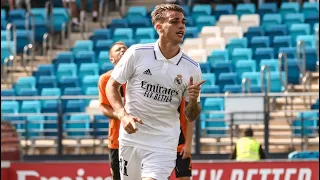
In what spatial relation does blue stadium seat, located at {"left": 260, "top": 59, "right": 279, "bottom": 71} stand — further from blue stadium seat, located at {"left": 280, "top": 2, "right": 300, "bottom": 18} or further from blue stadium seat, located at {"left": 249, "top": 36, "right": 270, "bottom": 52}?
blue stadium seat, located at {"left": 280, "top": 2, "right": 300, "bottom": 18}

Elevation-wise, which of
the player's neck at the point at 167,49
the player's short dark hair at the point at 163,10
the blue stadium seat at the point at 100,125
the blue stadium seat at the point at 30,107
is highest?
the player's short dark hair at the point at 163,10

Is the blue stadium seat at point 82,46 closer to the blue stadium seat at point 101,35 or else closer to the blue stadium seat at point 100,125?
the blue stadium seat at point 101,35

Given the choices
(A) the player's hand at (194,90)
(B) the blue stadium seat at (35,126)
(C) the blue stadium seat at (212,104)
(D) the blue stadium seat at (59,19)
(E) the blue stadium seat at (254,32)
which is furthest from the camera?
(D) the blue stadium seat at (59,19)

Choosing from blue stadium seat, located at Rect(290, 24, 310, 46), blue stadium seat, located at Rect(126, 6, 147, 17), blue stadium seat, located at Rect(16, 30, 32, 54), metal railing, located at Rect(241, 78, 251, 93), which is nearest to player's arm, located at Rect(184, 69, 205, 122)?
metal railing, located at Rect(241, 78, 251, 93)

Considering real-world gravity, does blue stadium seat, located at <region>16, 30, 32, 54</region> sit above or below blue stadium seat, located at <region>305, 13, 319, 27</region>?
below

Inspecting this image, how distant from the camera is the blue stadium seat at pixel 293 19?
2612 centimetres

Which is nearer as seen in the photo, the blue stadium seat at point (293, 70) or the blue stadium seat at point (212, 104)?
the blue stadium seat at point (212, 104)

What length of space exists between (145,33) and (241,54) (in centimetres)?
262

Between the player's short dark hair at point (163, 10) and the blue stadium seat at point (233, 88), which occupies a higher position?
the player's short dark hair at point (163, 10)

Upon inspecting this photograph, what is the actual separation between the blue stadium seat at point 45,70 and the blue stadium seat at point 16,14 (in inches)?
121

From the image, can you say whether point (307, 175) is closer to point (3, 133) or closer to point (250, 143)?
point (250, 143)

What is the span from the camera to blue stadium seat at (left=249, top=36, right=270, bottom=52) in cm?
2509

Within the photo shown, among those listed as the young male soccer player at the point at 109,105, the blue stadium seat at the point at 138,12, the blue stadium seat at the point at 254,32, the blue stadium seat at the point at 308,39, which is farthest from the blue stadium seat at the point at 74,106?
the young male soccer player at the point at 109,105

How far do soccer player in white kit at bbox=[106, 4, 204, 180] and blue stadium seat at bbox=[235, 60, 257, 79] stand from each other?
46.9ft
